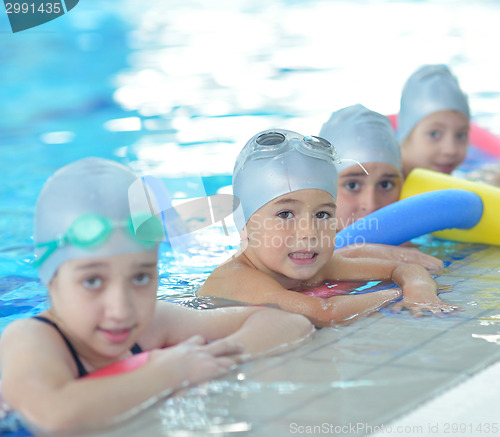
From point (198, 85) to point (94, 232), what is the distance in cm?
965

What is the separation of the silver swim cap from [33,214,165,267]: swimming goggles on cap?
50.5 inches

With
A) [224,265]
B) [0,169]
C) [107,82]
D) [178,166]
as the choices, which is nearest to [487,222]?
[224,265]

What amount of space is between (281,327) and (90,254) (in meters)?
0.90

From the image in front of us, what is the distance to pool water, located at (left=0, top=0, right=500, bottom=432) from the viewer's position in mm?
5016

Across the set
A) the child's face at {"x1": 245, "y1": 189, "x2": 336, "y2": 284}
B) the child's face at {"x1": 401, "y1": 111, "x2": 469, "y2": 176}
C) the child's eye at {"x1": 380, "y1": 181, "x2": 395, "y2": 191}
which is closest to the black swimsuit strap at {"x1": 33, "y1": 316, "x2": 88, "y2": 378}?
the child's face at {"x1": 245, "y1": 189, "x2": 336, "y2": 284}

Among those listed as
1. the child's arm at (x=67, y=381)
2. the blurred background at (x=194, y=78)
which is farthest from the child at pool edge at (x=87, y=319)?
the blurred background at (x=194, y=78)

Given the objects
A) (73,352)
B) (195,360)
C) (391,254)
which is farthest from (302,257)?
(73,352)

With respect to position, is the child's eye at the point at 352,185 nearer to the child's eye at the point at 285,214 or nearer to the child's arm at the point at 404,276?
the child's arm at the point at 404,276

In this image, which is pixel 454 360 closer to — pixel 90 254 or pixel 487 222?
pixel 90 254

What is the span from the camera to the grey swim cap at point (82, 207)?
7.64ft

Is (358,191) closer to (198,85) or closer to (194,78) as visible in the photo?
(198,85)

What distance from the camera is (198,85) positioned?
38.4 ft

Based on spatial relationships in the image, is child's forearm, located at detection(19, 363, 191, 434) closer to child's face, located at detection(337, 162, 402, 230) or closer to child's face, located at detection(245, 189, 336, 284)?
child's face, located at detection(245, 189, 336, 284)

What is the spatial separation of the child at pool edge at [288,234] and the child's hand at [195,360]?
730 mm
